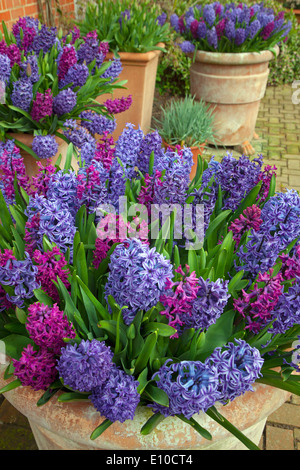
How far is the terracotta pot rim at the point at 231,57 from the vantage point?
4199 millimetres

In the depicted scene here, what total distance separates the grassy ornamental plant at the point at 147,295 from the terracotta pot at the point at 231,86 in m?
3.23

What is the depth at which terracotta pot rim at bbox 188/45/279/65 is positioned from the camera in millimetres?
4199

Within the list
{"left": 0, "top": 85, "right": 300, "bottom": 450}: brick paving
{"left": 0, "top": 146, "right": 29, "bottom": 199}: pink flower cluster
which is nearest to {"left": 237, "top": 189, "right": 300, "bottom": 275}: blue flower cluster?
{"left": 0, "top": 146, "right": 29, "bottom": 199}: pink flower cluster

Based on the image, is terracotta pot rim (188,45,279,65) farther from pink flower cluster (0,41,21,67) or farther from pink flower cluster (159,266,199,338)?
pink flower cluster (159,266,199,338)

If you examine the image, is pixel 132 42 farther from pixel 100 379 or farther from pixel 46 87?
pixel 100 379

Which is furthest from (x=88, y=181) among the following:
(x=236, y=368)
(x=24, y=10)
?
(x=24, y=10)

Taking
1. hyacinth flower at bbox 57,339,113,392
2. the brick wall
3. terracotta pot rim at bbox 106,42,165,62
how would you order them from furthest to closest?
1. terracotta pot rim at bbox 106,42,165,62
2. the brick wall
3. hyacinth flower at bbox 57,339,113,392

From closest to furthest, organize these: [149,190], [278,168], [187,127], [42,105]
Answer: [149,190] → [42,105] → [187,127] → [278,168]

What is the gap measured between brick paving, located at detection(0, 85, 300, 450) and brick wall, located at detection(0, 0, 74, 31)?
166 cm

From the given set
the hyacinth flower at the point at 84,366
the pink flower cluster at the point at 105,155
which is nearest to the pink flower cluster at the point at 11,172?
the pink flower cluster at the point at 105,155

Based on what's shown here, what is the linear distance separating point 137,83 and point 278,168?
171cm

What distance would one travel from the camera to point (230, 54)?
419 cm

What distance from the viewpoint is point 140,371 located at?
1.08 m

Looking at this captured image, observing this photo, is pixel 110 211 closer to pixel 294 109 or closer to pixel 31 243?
pixel 31 243
